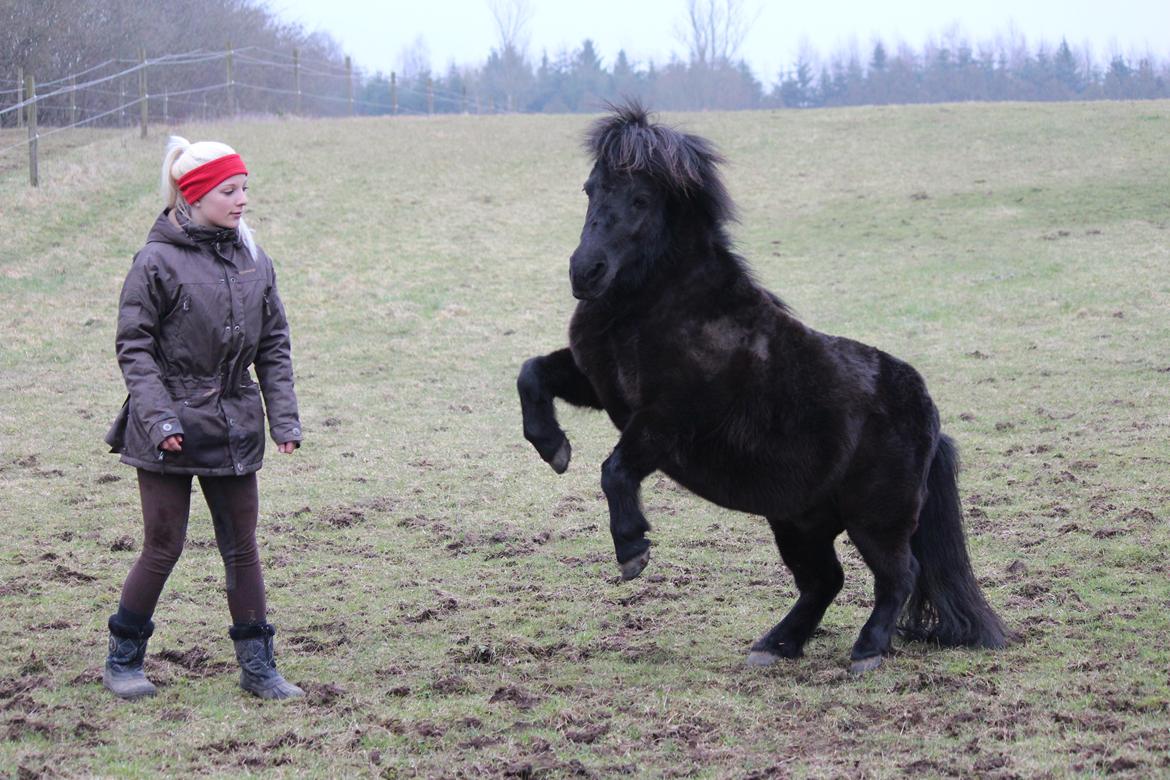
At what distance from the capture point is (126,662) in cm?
407

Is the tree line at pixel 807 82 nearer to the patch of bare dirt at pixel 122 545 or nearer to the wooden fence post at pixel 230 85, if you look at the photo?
the wooden fence post at pixel 230 85

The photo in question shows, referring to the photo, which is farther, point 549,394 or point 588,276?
point 549,394

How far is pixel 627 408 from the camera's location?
430 centimetres

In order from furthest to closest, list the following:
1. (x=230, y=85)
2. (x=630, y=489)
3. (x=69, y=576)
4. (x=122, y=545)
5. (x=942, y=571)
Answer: (x=230, y=85) → (x=122, y=545) → (x=69, y=576) → (x=942, y=571) → (x=630, y=489)

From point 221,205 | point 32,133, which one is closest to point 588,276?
point 221,205

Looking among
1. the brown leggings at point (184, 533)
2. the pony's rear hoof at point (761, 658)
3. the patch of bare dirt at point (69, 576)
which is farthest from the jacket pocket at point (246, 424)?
the patch of bare dirt at point (69, 576)

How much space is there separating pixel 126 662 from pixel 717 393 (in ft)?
7.79

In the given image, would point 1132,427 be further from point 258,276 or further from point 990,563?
point 258,276

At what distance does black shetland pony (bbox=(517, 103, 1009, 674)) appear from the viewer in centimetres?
415

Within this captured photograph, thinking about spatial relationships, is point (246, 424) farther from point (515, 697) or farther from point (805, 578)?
point (805, 578)

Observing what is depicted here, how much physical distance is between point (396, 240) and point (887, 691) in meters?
15.7

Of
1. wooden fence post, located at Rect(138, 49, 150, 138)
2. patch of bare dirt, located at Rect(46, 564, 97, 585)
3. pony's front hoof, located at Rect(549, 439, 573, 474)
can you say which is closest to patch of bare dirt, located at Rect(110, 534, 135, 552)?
patch of bare dirt, located at Rect(46, 564, 97, 585)

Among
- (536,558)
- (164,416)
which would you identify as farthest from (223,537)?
(536,558)

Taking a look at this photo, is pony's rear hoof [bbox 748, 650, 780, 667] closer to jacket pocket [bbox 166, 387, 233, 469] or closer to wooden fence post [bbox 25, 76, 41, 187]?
jacket pocket [bbox 166, 387, 233, 469]
